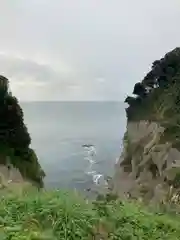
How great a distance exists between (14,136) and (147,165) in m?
6.46

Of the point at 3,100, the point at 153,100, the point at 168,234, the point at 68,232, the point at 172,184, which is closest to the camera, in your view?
the point at 68,232

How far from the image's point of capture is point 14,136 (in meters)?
22.9

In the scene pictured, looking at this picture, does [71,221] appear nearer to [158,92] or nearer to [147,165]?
[147,165]

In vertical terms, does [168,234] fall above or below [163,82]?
below

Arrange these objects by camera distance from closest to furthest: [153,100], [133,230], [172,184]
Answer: [133,230] → [172,184] → [153,100]

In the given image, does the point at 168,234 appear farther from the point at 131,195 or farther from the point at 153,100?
the point at 153,100

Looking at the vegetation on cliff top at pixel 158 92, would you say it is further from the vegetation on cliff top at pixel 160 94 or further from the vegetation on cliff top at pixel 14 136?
the vegetation on cliff top at pixel 14 136

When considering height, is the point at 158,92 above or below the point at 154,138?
above

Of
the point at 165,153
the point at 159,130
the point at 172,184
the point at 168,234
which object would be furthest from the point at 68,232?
the point at 159,130

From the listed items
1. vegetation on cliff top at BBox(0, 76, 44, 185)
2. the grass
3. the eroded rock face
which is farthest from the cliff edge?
the grass

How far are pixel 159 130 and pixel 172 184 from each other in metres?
4.84

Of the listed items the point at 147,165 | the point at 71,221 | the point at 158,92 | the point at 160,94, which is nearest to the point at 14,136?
the point at 147,165

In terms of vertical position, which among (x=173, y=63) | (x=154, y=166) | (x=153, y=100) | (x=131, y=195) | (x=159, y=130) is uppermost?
(x=173, y=63)

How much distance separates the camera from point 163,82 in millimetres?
26484
